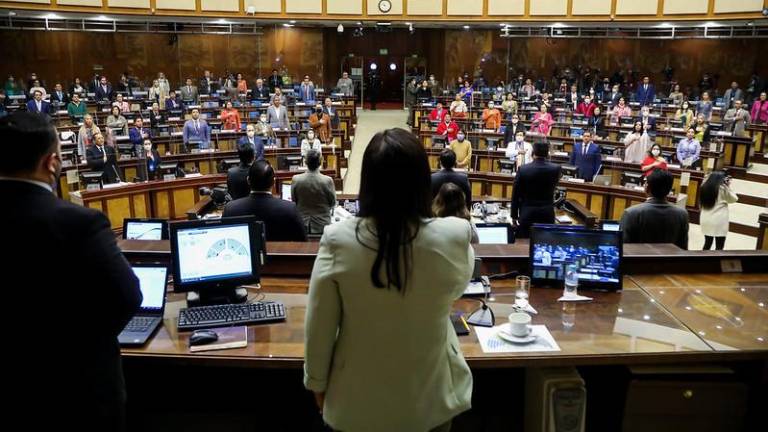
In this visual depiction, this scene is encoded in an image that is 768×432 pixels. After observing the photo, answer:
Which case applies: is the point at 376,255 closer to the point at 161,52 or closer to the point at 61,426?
the point at 61,426

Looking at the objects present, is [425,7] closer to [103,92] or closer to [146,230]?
[103,92]

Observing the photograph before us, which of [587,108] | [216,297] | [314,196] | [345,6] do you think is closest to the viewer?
[216,297]

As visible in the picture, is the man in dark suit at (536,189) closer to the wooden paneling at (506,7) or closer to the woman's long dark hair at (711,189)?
the woman's long dark hair at (711,189)

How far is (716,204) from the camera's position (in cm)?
661

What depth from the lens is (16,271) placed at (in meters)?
1.61

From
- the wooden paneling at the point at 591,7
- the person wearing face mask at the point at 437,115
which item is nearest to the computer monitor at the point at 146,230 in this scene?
the person wearing face mask at the point at 437,115

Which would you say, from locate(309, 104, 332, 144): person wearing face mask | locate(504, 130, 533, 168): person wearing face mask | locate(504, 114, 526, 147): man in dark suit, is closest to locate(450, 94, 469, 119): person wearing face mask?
locate(504, 114, 526, 147): man in dark suit

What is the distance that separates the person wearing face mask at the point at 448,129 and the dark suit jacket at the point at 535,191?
5.35 m

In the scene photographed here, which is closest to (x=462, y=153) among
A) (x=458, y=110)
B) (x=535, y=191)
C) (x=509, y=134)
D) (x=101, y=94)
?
(x=509, y=134)

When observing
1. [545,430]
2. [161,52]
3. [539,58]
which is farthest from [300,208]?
[539,58]

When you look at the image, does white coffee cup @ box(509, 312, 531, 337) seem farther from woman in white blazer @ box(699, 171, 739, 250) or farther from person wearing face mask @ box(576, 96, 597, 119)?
person wearing face mask @ box(576, 96, 597, 119)

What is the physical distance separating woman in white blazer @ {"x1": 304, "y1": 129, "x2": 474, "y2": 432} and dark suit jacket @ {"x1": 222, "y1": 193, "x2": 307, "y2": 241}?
2.67 meters

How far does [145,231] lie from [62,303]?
3521 mm

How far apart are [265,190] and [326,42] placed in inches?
663
